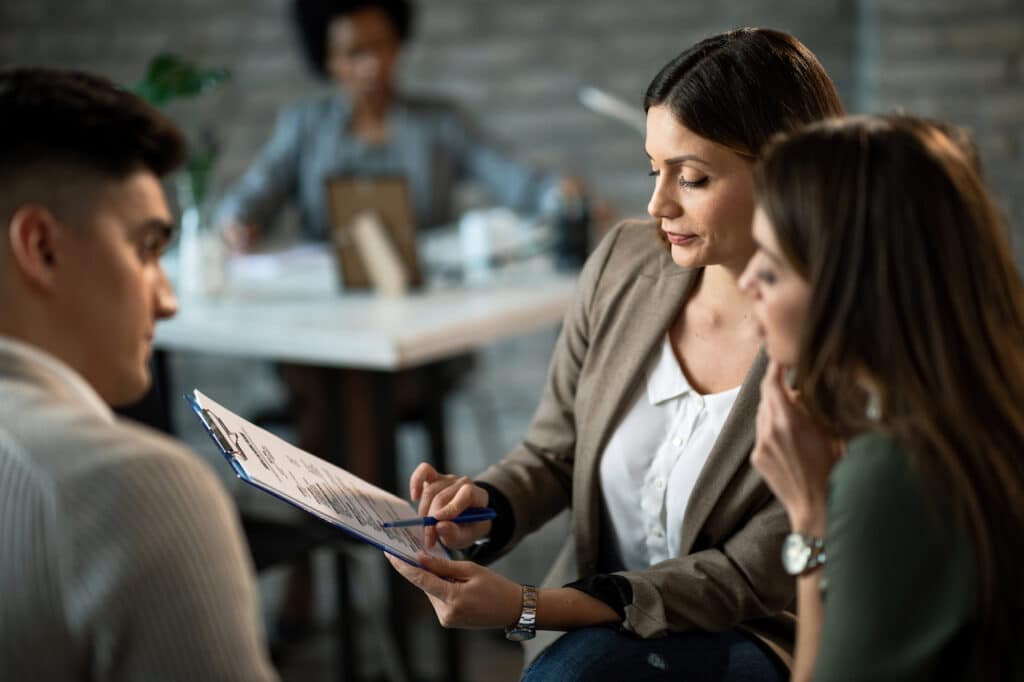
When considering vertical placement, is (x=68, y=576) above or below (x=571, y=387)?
above

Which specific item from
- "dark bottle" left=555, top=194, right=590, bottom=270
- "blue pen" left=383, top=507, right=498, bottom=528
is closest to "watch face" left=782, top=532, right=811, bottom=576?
"blue pen" left=383, top=507, right=498, bottom=528

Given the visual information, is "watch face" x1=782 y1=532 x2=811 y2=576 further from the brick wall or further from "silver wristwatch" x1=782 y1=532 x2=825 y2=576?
the brick wall

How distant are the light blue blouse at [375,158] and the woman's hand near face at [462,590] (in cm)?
209

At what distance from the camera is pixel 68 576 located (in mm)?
757

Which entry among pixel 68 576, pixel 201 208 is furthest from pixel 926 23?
pixel 68 576

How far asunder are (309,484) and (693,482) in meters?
0.45

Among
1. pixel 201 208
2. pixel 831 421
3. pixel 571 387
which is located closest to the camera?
pixel 831 421

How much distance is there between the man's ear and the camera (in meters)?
0.92

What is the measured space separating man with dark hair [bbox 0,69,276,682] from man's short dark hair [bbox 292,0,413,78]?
2328mm

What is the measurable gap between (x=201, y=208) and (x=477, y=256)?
2.11 feet

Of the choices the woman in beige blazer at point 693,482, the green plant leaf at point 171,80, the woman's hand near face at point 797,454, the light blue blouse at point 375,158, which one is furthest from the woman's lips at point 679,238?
the light blue blouse at point 375,158

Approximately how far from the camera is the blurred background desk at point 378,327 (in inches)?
87.8

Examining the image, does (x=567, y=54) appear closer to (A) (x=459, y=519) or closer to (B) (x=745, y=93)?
(B) (x=745, y=93)

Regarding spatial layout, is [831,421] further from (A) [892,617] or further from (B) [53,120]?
(B) [53,120]
